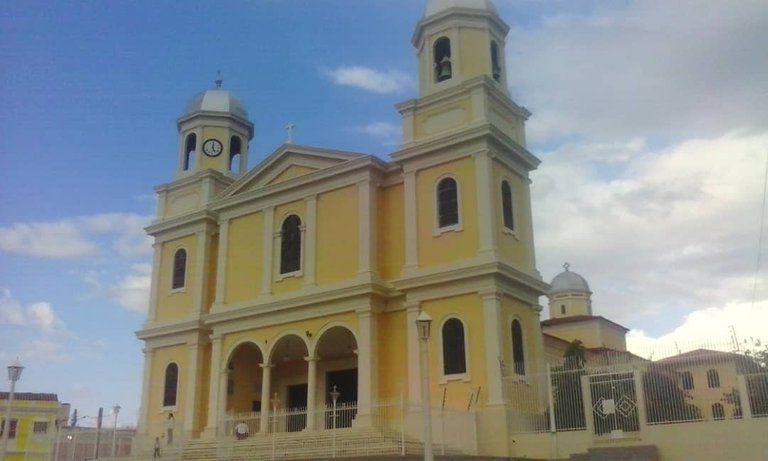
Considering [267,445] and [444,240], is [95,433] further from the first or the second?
[444,240]

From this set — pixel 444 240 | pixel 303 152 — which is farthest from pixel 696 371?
pixel 303 152

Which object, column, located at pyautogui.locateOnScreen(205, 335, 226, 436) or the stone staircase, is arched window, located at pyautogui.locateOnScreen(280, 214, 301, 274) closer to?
column, located at pyautogui.locateOnScreen(205, 335, 226, 436)

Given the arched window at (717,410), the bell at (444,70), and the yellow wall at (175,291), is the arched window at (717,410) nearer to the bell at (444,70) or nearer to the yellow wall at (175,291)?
the bell at (444,70)

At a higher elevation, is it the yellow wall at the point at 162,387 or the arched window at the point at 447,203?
the arched window at the point at 447,203

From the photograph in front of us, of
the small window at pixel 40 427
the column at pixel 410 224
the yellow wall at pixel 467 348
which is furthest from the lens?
the small window at pixel 40 427

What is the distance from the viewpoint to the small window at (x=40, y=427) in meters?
48.3

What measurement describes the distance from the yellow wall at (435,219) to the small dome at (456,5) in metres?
5.64

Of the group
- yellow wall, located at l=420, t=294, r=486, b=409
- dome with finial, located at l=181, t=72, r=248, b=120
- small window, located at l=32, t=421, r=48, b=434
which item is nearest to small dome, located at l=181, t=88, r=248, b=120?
dome with finial, located at l=181, t=72, r=248, b=120

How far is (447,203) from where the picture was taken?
23938 mm

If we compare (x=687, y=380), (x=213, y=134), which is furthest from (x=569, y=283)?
(x=687, y=380)

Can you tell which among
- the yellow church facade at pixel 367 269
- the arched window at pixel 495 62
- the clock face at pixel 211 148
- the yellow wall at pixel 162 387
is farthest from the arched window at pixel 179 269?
the arched window at pixel 495 62

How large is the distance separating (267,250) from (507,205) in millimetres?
8549

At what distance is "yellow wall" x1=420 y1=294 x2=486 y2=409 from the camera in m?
21.6

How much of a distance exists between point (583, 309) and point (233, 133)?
30323 mm
